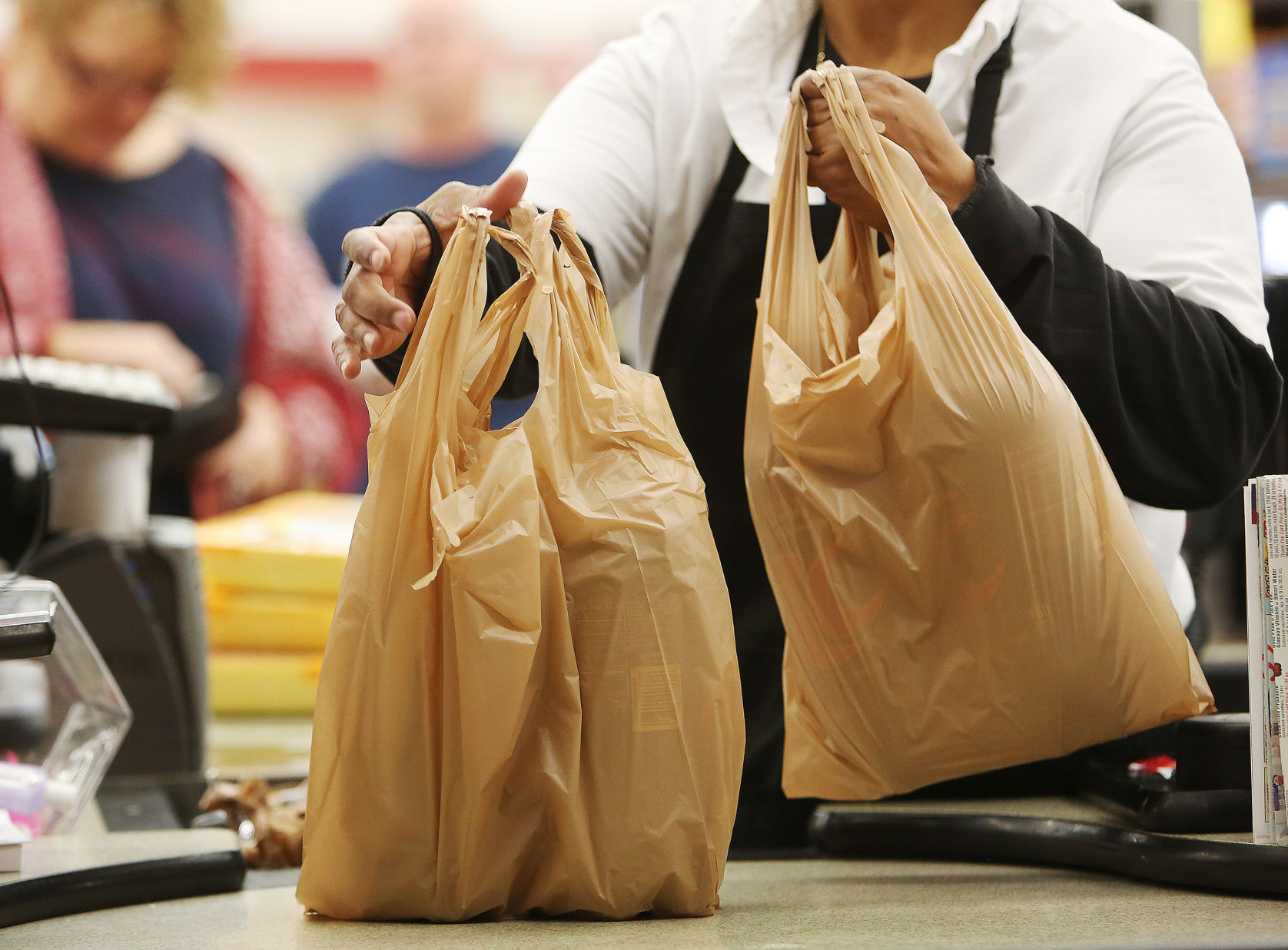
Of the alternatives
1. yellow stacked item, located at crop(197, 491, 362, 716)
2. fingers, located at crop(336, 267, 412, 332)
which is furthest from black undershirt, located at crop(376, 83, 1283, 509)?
yellow stacked item, located at crop(197, 491, 362, 716)

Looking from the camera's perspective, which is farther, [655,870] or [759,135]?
[759,135]

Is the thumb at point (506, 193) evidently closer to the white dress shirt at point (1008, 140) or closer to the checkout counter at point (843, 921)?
the white dress shirt at point (1008, 140)

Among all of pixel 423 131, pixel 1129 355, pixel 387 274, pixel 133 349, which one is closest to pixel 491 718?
pixel 387 274

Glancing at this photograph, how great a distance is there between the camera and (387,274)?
2.94ft

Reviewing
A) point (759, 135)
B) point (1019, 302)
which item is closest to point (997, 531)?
point (1019, 302)

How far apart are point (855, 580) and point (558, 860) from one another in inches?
11.3

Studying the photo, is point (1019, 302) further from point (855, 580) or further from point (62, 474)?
point (62, 474)

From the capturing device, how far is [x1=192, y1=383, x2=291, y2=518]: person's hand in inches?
109

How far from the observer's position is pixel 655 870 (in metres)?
0.77

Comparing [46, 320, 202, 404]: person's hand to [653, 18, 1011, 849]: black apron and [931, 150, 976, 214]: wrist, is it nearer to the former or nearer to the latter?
[653, 18, 1011, 849]: black apron

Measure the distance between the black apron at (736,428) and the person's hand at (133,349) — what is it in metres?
1.80

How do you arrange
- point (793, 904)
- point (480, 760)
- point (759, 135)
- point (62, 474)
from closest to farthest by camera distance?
point (480, 760), point (793, 904), point (759, 135), point (62, 474)

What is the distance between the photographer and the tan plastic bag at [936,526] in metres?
0.82

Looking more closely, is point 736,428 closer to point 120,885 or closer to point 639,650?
point 639,650
